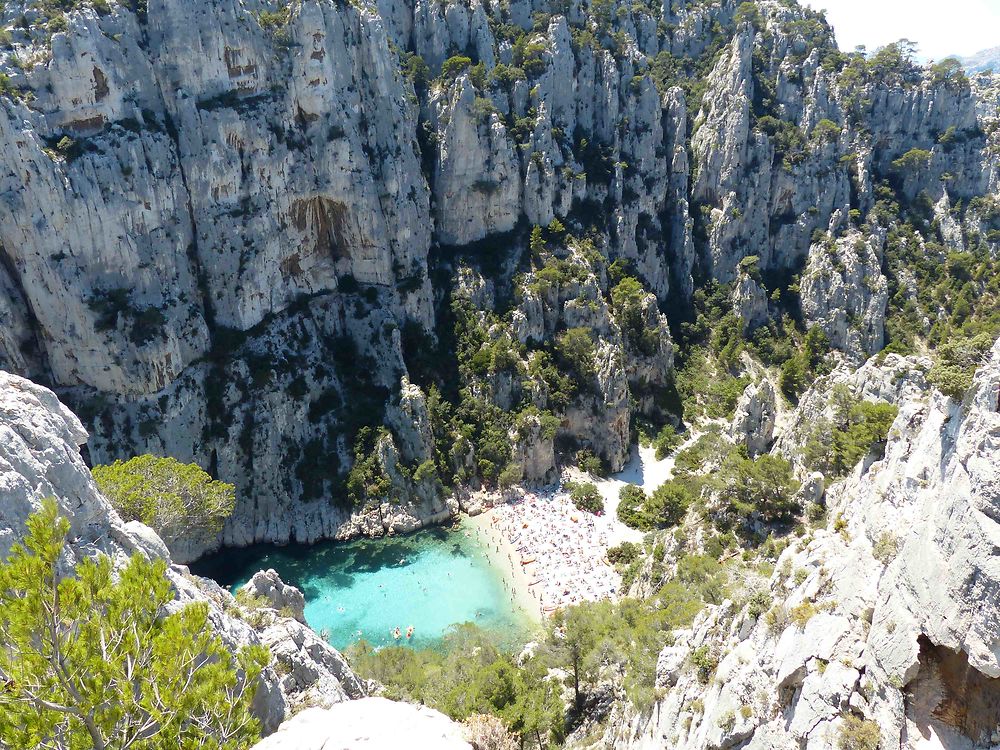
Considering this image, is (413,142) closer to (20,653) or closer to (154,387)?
(154,387)

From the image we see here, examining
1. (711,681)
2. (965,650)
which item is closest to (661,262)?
(711,681)

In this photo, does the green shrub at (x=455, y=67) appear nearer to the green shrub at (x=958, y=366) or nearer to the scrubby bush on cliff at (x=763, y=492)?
the scrubby bush on cliff at (x=763, y=492)

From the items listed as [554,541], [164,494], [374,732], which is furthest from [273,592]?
[554,541]

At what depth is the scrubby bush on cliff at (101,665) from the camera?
802cm

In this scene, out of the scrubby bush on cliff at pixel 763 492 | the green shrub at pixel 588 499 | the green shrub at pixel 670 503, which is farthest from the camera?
the green shrub at pixel 588 499

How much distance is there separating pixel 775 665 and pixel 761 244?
55626 millimetres

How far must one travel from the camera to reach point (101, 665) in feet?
27.6

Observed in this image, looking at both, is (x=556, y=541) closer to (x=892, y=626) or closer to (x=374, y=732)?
(x=892, y=626)

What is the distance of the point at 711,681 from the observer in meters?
14.5

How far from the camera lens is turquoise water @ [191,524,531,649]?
3034 cm

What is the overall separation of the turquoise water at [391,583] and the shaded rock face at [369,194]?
1.62m

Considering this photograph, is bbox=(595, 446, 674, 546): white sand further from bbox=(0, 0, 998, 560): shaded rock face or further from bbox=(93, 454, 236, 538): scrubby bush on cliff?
bbox=(93, 454, 236, 538): scrubby bush on cliff

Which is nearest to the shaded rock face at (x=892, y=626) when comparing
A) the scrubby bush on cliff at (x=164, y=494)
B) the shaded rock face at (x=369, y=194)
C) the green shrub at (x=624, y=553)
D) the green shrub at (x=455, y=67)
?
the green shrub at (x=624, y=553)

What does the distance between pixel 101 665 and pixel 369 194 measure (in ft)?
127
